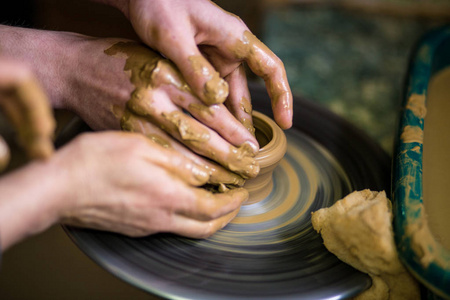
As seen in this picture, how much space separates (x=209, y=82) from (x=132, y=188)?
0.34m

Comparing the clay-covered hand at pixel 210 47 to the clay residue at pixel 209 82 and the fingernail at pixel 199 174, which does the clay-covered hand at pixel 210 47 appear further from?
the fingernail at pixel 199 174

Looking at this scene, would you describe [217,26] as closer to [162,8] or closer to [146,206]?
[162,8]

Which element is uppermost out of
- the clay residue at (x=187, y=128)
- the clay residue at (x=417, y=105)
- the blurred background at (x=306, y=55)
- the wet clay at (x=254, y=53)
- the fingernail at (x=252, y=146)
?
the wet clay at (x=254, y=53)

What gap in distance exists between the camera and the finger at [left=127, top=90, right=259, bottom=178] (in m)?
1.00

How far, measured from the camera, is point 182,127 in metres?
1.00

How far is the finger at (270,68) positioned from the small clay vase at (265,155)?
5cm

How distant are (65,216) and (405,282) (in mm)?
812

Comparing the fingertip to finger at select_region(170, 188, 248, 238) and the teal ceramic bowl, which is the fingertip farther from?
the teal ceramic bowl

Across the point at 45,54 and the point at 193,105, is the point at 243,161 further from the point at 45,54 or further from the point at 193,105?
the point at 45,54

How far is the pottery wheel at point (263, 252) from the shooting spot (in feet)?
3.01

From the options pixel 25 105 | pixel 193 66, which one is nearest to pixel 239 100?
pixel 193 66

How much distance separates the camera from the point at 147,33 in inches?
41.3

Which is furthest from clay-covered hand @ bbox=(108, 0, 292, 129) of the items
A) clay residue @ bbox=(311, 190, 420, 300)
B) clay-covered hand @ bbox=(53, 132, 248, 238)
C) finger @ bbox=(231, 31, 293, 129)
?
clay residue @ bbox=(311, 190, 420, 300)

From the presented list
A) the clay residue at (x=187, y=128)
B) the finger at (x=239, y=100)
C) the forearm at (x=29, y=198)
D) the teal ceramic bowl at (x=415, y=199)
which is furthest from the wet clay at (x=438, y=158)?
the forearm at (x=29, y=198)
